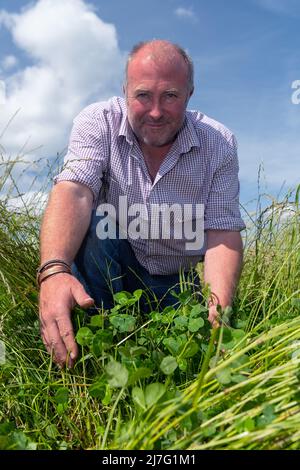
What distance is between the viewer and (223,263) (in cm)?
285

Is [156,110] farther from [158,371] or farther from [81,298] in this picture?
[158,371]

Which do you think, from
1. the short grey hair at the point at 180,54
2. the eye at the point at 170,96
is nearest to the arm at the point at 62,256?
the eye at the point at 170,96

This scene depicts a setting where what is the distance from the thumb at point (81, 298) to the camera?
211 cm

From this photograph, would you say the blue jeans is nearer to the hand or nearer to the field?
the field

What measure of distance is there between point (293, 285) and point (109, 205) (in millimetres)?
971

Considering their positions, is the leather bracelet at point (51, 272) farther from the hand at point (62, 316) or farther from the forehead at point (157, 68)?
the forehead at point (157, 68)

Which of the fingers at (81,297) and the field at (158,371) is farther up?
the fingers at (81,297)

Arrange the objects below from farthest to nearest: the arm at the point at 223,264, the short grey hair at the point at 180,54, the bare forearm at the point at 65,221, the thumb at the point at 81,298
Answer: the short grey hair at the point at 180,54 → the arm at the point at 223,264 → the bare forearm at the point at 65,221 → the thumb at the point at 81,298

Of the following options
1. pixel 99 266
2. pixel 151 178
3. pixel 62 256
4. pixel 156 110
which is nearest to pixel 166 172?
pixel 151 178

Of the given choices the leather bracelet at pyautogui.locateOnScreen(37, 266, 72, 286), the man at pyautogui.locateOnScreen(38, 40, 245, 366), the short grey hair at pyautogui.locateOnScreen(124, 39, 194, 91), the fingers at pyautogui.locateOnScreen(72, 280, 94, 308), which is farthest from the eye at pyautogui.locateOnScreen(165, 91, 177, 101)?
the fingers at pyautogui.locateOnScreen(72, 280, 94, 308)

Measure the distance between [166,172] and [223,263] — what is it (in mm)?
586
